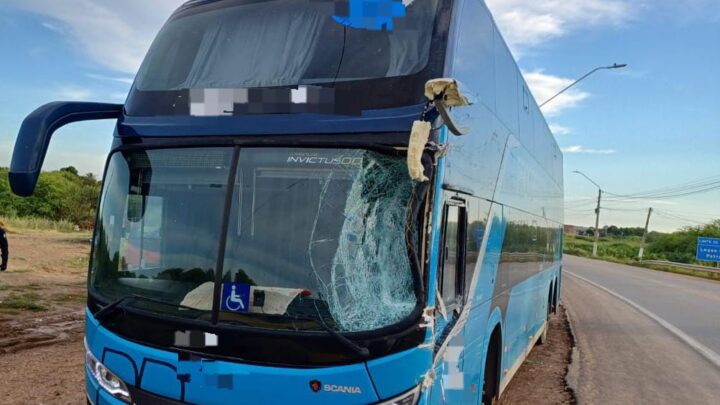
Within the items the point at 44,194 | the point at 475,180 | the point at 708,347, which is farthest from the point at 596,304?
the point at 44,194

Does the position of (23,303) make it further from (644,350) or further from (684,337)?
(684,337)

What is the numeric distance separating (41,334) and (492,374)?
716cm

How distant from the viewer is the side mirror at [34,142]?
3312 millimetres

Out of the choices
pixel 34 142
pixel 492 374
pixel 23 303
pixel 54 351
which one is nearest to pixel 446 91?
pixel 34 142

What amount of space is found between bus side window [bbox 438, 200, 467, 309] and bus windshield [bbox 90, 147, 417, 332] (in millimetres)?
401

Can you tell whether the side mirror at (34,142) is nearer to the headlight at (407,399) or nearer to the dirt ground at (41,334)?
the headlight at (407,399)

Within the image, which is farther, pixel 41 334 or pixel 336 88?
pixel 41 334

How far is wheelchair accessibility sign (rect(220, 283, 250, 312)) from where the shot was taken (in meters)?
3.07

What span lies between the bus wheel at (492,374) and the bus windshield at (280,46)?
3.07 m

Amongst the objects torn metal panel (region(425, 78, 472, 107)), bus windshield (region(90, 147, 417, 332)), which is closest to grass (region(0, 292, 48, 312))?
bus windshield (region(90, 147, 417, 332))

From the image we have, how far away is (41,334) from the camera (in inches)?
343

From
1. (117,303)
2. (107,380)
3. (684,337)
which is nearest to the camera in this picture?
(117,303)

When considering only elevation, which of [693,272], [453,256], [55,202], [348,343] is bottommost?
[693,272]

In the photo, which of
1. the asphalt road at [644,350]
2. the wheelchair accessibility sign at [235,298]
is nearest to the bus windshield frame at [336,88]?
the wheelchair accessibility sign at [235,298]
